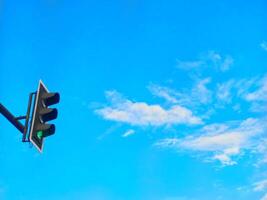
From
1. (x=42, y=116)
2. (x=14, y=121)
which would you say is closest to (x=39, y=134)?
(x=42, y=116)

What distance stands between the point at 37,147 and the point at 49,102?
74 centimetres

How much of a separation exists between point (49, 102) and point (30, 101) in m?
0.35

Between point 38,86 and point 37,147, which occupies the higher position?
point 38,86

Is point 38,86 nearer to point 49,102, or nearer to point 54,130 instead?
→ point 49,102

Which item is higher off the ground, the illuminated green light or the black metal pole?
the black metal pole

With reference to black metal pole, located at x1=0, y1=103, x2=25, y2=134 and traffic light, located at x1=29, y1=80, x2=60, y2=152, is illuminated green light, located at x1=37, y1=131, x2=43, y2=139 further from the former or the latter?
black metal pole, located at x1=0, y1=103, x2=25, y2=134

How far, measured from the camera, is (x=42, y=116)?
7.11m

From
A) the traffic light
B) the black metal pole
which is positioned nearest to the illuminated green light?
the traffic light

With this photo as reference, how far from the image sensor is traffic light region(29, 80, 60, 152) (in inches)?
277

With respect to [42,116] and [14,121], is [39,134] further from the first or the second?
[14,121]

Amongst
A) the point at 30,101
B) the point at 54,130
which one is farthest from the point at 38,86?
the point at 54,130

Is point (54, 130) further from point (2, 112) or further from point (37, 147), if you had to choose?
point (2, 112)

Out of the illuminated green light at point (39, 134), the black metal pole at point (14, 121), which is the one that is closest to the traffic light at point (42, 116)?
the illuminated green light at point (39, 134)

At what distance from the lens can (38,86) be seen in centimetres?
723
